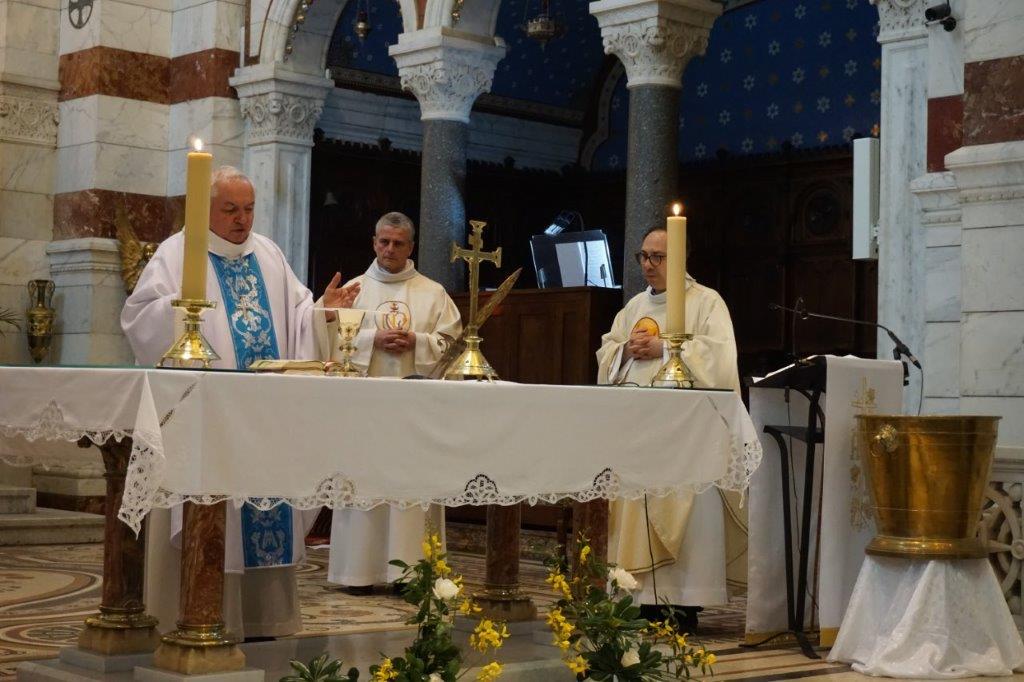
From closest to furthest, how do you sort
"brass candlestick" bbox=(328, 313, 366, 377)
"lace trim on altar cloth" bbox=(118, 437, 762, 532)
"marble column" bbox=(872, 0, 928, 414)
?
"lace trim on altar cloth" bbox=(118, 437, 762, 532) → "brass candlestick" bbox=(328, 313, 366, 377) → "marble column" bbox=(872, 0, 928, 414)

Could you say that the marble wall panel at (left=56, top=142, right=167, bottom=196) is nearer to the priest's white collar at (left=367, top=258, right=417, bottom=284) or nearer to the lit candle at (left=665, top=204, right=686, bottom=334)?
the priest's white collar at (left=367, top=258, right=417, bottom=284)

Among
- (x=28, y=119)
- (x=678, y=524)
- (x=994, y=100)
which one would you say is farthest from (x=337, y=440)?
(x=28, y=119)

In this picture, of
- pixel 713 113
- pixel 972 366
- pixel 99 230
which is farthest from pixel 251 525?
pixel 713 113

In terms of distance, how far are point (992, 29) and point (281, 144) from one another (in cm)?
672

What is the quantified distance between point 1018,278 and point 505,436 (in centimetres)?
298

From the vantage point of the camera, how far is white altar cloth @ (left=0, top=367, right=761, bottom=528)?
3.91m

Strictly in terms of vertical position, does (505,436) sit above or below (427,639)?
above

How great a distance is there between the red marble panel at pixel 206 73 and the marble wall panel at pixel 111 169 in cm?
56

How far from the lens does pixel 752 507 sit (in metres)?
6.32

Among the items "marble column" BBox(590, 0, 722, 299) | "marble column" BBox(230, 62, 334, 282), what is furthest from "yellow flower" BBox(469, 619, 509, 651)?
"marble column" BBox(230, 62, 334, 282)

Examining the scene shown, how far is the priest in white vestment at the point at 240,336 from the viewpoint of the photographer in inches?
199

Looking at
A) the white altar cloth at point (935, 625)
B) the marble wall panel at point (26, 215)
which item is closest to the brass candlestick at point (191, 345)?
the white altar cloth at point (935, 625)

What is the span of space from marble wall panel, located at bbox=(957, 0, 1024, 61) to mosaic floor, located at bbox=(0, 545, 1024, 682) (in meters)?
2.64

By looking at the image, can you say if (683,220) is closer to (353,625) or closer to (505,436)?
(505,436)
